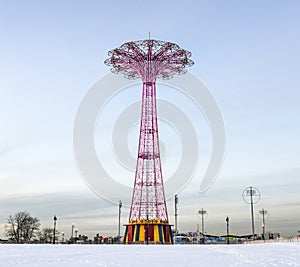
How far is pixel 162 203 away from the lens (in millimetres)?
58000

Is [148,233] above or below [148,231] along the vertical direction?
below

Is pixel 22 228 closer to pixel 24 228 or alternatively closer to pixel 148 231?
pixel 24 228

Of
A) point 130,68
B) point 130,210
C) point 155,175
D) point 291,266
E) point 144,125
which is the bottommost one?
point 291,266

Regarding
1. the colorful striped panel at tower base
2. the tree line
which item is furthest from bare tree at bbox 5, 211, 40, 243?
the colorful striped panel at tower base

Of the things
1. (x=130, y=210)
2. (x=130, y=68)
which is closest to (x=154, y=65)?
(x=130, y=68)

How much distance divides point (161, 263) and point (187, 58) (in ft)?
139

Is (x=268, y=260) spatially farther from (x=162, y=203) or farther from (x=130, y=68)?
(x=130, y=68)

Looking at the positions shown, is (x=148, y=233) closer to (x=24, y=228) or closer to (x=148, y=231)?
(x=148, y=231)

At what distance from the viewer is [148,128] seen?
60625 millimetres

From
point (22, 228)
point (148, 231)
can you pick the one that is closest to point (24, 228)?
point (22, 228)

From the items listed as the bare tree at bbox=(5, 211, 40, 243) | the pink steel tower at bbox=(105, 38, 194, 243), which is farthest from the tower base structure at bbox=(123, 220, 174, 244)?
the bare tree at bbox=(5, 211, 40, 243)

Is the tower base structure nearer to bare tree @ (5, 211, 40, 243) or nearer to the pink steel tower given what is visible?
the pink steel tower

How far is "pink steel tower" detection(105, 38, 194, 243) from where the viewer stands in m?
57.7

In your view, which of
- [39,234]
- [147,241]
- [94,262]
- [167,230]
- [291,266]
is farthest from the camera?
[39,234]
